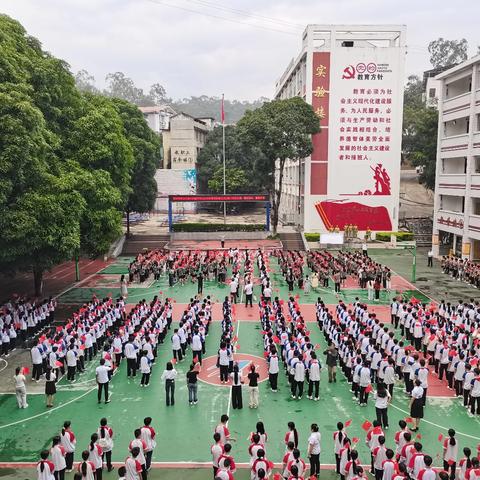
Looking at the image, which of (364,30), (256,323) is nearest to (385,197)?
(364,30)

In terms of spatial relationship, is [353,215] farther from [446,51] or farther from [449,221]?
[446,51]

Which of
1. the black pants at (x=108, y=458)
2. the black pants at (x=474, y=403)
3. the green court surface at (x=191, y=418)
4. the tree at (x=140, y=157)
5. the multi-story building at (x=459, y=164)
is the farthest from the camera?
the tree at (x=140, y=157)

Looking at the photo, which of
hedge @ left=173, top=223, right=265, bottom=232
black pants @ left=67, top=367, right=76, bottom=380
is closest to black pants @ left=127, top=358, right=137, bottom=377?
black pants @ left=67, top=367, right=76, bottom=380

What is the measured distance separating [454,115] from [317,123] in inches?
337

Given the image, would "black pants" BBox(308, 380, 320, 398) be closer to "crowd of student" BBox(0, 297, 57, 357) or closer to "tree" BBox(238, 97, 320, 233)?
"crowd of student" BBox(0, 297, 57, 357)

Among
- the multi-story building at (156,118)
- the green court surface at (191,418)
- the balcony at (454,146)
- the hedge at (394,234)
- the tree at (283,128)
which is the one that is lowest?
the green court surface at (191,418)

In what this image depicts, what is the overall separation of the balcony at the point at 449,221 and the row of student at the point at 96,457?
25.5 m

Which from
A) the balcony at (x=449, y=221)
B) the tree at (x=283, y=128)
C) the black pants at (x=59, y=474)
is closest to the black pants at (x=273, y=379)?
the black pants at (x=59, y=474)

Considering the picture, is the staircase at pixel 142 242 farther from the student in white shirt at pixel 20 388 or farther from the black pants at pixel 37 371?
the student in white shirt at pixel 20 388

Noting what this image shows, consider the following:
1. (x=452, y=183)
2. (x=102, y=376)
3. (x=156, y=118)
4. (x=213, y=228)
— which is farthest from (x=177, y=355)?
(x=156, y=118)

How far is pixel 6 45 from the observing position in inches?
620

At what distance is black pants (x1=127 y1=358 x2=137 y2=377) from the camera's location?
1279 cm

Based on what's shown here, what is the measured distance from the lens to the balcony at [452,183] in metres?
29.2

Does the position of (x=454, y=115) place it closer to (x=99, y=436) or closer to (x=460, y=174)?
(x=460, y=174)
